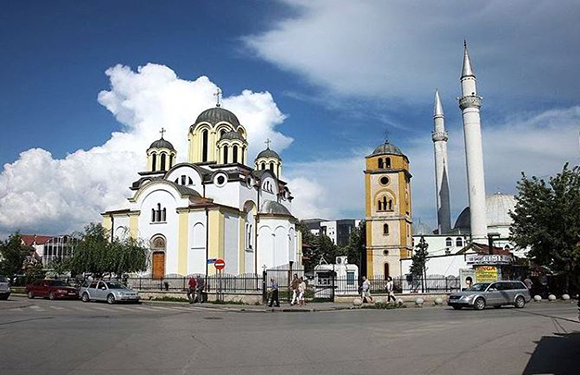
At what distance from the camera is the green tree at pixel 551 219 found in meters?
31.4

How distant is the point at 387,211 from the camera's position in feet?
201

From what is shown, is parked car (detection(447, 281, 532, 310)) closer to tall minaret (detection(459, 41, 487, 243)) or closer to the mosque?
the mosque

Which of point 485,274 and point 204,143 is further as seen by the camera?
point 204,143

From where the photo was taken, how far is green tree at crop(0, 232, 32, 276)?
187 feet

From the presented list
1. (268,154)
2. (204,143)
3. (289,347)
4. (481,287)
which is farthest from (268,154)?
(289,347)

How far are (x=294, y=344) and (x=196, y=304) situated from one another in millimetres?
17697

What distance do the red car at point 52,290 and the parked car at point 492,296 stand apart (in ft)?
71.0

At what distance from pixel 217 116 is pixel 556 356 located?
48.0 meters

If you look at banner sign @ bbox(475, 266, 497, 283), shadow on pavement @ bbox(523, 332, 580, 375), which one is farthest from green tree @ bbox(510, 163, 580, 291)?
shadow on pavement @ bbox(523, 332, 580, 375)

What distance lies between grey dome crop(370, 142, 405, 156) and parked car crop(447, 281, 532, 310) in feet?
127

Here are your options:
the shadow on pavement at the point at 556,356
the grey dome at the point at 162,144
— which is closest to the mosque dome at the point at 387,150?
the grey dome at the point at 162,144

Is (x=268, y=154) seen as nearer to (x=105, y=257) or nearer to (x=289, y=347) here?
(x=105, y=257)

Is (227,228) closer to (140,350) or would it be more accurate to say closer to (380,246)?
(380,246)

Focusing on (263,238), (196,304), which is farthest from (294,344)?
(263,238)
